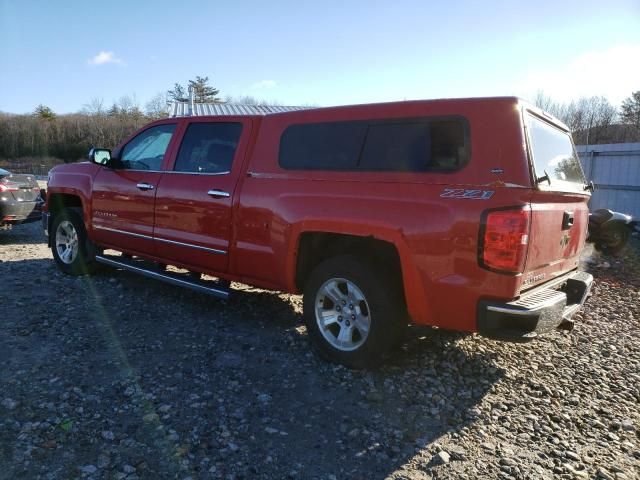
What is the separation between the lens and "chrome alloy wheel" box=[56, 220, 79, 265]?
6332 millimetres

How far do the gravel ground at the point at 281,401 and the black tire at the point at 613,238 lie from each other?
459cm

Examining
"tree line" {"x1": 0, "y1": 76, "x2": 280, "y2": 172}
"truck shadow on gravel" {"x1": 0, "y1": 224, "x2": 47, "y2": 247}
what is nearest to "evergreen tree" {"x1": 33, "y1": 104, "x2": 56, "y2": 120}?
"tree line" {"x1": 0, "y1": 76, "x2": 280, "y2": 172}

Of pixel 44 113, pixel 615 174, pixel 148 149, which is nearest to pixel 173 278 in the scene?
pixel 148 149

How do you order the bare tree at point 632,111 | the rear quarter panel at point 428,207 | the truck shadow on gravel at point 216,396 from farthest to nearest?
the bare tree at point 632,111
the rear quarter panel at point 428,207
the truck shadow on gravel at point 216,396

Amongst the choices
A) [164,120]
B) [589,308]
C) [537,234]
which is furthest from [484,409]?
[164,120]

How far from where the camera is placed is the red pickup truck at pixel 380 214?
9.98 ft

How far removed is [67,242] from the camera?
6.51 m

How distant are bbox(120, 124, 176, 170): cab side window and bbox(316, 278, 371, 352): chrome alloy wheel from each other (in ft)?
8.41

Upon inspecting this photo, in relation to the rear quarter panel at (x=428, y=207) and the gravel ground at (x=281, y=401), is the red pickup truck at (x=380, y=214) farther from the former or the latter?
the gravel ground at (x=281, y=401)

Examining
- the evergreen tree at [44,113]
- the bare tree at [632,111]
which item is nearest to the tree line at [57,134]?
the evergreen tree at [44,113]

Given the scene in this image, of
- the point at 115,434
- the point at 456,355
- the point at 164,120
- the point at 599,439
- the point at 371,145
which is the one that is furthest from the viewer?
the point at 164,120

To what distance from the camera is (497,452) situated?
9.36 feet

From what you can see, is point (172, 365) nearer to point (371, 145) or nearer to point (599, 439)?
point (371, 145)

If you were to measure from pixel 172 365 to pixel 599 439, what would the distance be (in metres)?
3.02
